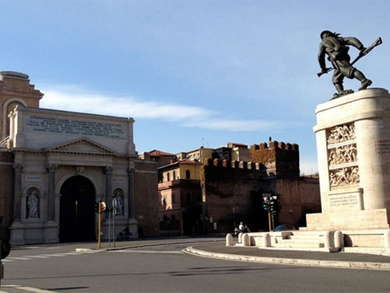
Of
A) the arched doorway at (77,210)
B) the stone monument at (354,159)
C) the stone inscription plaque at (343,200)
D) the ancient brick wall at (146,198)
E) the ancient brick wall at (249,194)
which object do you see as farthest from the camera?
the ancient brick wall at (249,194)

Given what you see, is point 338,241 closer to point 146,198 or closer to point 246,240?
point 246,240

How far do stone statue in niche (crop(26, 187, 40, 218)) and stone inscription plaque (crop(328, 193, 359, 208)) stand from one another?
110 ft

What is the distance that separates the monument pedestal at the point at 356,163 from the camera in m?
19.4

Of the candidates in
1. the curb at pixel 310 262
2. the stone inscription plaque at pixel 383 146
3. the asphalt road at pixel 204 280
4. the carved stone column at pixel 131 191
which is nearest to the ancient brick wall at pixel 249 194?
the carved stone column at pixel 131 191

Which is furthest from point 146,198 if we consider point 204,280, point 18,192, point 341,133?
point 204,280

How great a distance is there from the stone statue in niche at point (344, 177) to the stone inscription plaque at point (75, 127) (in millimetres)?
34437

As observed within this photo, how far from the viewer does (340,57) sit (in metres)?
21.9

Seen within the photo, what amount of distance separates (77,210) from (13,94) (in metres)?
20.5

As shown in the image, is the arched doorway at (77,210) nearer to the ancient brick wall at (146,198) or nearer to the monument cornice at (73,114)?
the ancient brick wall at (146,198)

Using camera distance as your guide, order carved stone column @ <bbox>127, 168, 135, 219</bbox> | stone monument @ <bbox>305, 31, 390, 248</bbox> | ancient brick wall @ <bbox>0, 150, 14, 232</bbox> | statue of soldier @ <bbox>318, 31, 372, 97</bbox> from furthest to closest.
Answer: carved stone column @ <bbox>127, 168, 135, 219</bbox>
ancient brick wall @ <bbox>0, 150, 14, 232</bbox>
statue of soldier @ <bbox>318, 31, 372, 97</bbox>
stone monument @ <bbox>305, 31, 390, 248</bbox>

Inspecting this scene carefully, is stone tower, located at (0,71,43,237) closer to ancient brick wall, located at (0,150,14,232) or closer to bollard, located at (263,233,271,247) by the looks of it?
ancient brick wall, located at (0,150,14,232)

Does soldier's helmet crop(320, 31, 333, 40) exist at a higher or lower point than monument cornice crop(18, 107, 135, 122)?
lower

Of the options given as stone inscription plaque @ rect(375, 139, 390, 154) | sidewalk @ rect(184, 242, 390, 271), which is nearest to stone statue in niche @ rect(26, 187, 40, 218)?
sidewalk @ rect(184, 242, 390, 271)

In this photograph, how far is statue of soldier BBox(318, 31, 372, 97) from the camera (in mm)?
21312
